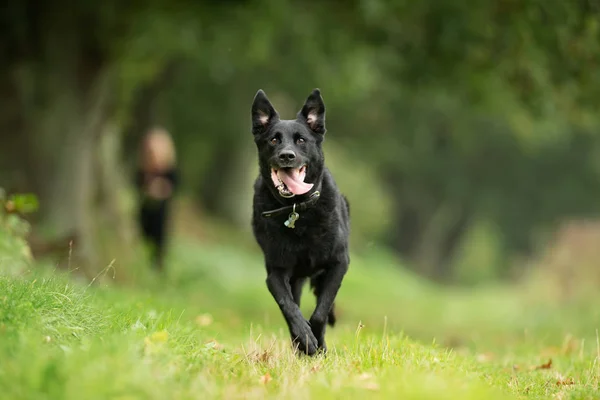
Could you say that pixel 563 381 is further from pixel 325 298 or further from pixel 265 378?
pixel 265 378

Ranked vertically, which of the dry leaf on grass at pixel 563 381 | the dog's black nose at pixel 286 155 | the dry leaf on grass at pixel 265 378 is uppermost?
the dog's black nose at pixel 286 155

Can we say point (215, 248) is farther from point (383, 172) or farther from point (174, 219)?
point (383, 172)

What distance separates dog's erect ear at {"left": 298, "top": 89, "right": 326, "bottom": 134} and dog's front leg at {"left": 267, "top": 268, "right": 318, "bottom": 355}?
1085 millimetres

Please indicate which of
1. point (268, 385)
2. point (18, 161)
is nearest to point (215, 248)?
point (18, 161)

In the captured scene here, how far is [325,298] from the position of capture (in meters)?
5.43

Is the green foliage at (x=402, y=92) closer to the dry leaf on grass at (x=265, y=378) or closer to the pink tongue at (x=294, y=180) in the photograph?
the pink tongue at (x=294, y=180)

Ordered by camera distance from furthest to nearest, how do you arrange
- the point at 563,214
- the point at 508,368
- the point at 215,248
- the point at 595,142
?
the point at 563,214, the point at 595,142, the point at 215,248, the point at 508,368

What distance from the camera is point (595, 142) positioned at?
30172mm

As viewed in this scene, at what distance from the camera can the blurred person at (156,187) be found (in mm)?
11695

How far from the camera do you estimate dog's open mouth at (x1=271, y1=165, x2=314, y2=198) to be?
17.6ft

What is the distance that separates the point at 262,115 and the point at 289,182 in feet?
2.16

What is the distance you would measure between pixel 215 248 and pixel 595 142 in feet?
56.7

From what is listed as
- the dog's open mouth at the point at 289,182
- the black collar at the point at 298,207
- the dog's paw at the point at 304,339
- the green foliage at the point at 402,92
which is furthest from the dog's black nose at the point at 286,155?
the green foliage at the point at 402,92

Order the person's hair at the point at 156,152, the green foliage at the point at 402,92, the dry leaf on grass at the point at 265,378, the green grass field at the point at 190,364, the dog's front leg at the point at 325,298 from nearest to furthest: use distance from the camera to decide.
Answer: the green grass field at the point at 190,364
the dry leaf on grass at the point at 265,378
the dog's front leg at the point at 325,298
the green foliage at the point at 402,92
the person's hair at the point at 156,152
